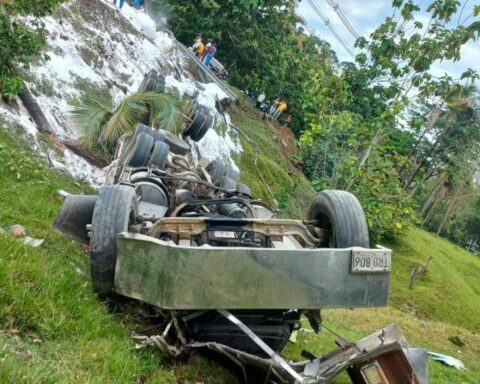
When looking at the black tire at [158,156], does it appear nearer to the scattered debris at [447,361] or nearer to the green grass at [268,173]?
the scattered debris at [447,361]

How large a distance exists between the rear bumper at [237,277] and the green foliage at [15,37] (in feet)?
15.5

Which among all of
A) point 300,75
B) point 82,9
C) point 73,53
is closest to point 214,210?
point 73,53

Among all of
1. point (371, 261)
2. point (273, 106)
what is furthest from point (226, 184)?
point (273, 106)

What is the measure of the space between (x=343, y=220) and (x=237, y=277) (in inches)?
53.7

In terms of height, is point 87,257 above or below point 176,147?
below

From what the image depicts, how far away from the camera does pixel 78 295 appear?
371 cm

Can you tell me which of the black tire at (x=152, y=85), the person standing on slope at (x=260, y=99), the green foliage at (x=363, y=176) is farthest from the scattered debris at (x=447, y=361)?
the person standing on slope at (x=260, y=99)

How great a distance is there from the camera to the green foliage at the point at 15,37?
713 cm

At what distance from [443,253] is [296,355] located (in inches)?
1075

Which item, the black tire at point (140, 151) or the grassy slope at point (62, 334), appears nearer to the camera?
the grassy slope at point (62, 334)

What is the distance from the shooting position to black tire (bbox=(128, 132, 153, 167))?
6.16m

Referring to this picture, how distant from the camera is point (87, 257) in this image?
17.3 feet

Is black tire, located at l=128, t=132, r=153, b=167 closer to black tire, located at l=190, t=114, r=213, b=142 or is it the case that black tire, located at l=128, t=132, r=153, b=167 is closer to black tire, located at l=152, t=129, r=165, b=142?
black tire, located at l=152, t=129, r=165, b=142

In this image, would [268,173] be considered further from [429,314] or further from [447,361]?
[447,361]
